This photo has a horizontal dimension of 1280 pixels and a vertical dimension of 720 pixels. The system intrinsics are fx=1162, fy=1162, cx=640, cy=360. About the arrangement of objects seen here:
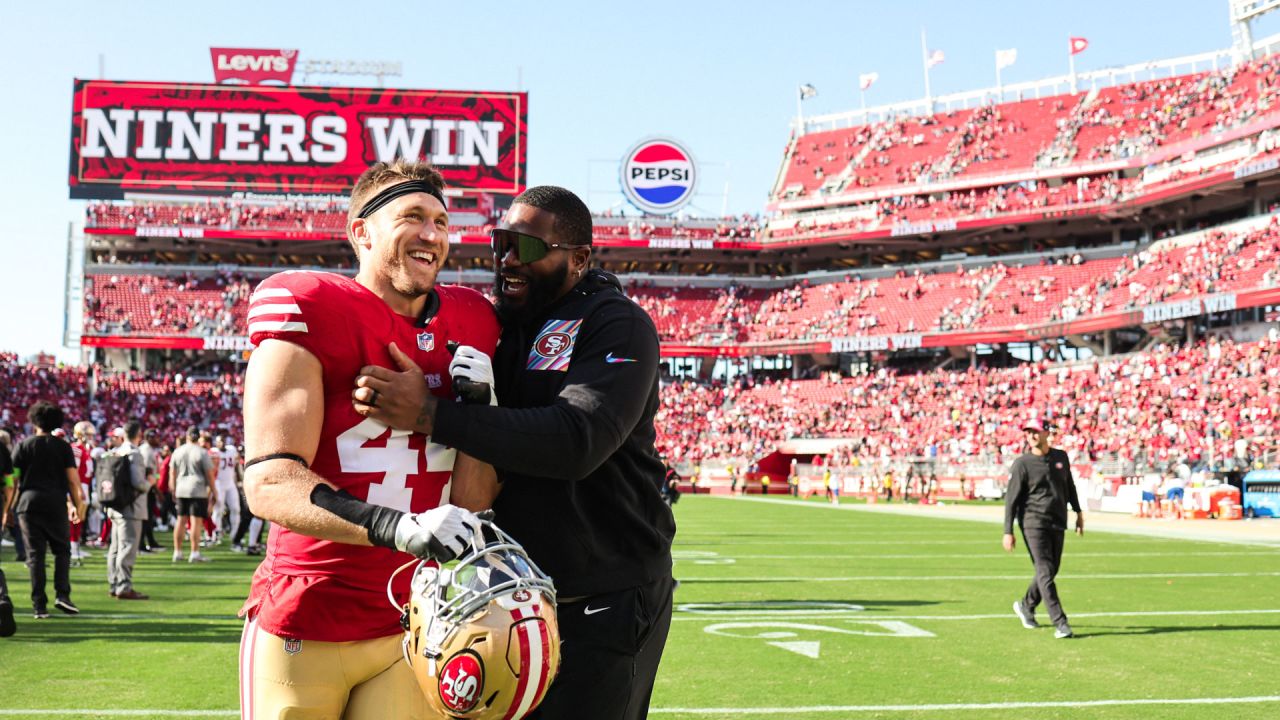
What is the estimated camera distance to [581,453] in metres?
2.88

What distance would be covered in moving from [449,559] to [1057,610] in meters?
7.90

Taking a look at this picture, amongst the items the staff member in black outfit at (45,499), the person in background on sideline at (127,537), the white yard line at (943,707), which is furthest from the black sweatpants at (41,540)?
the white yard line at (943,707)

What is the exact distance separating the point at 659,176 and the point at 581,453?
2407 inches

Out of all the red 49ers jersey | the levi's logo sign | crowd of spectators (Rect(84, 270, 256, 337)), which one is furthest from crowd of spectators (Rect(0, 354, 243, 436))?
the red 49ers jersey

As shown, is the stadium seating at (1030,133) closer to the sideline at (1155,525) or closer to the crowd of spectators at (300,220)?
the crowd of spectators at (300,220)

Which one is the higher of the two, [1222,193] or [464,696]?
[1222,193]

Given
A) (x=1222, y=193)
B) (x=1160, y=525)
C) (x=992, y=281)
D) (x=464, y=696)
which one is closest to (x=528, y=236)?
(x=464, y=696)

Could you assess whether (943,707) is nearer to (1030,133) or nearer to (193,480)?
(193,480)

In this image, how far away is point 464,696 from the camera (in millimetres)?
2436

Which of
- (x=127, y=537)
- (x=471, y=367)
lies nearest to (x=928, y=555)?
(x=127, y=537)

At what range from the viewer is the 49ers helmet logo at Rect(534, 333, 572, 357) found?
3143 mm

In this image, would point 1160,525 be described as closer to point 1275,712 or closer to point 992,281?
point 1275,712

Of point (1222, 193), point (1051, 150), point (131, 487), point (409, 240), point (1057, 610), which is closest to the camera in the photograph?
point (409, 240)

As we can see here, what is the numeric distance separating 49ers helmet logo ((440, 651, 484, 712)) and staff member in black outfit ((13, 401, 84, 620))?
871cm
